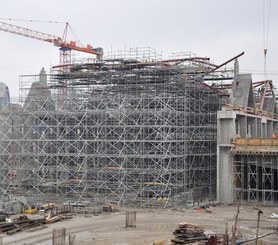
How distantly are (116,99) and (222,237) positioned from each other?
19.5 metres

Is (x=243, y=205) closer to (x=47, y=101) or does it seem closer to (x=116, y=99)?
(x=116, y=99)

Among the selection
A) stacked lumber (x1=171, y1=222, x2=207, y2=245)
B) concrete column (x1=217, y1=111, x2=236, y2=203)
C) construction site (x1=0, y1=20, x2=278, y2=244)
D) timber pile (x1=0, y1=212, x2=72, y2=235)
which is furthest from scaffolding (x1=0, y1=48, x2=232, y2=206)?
stacked lumber (x1=171, y1=222, x2=207, y2=245)

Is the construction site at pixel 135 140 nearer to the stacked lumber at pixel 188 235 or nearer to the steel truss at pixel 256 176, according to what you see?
the steel truss at pixel 256 176

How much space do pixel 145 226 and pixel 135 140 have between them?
923 centimetres

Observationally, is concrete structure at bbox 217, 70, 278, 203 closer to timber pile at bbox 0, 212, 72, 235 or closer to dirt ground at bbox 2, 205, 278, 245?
dirt ground at bbox 2, 205, 278, 245

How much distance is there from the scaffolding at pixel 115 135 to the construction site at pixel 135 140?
95 mm

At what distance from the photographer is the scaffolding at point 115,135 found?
3709cm

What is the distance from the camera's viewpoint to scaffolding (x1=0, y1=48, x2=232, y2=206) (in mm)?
37094

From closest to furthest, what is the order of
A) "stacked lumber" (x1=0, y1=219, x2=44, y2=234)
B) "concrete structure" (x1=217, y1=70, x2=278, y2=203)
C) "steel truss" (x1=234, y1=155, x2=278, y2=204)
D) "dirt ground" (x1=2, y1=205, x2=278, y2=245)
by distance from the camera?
"dirt ground" (x1=2, y1=205, x2=278, y2=245)
"stacked lumber" (x1=0, y1=219, x2=44, y2=234)
"concrete structure" (x1=217, y1=70, x2=278, y2=203)
"steel truss" (x1=234, y1=155, x2=278, y2=204)

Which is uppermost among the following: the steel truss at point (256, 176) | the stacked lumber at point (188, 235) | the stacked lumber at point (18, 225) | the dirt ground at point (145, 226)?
the steel truss at point (256, 176)

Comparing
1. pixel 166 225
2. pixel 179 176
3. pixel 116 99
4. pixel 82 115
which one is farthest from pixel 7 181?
pixel 166 225

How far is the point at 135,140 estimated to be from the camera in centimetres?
3584

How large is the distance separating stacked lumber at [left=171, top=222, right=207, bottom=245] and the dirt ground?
0.85m

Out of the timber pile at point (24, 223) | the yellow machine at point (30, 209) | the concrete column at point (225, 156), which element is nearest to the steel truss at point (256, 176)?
the concrete column at point (225, 156)
